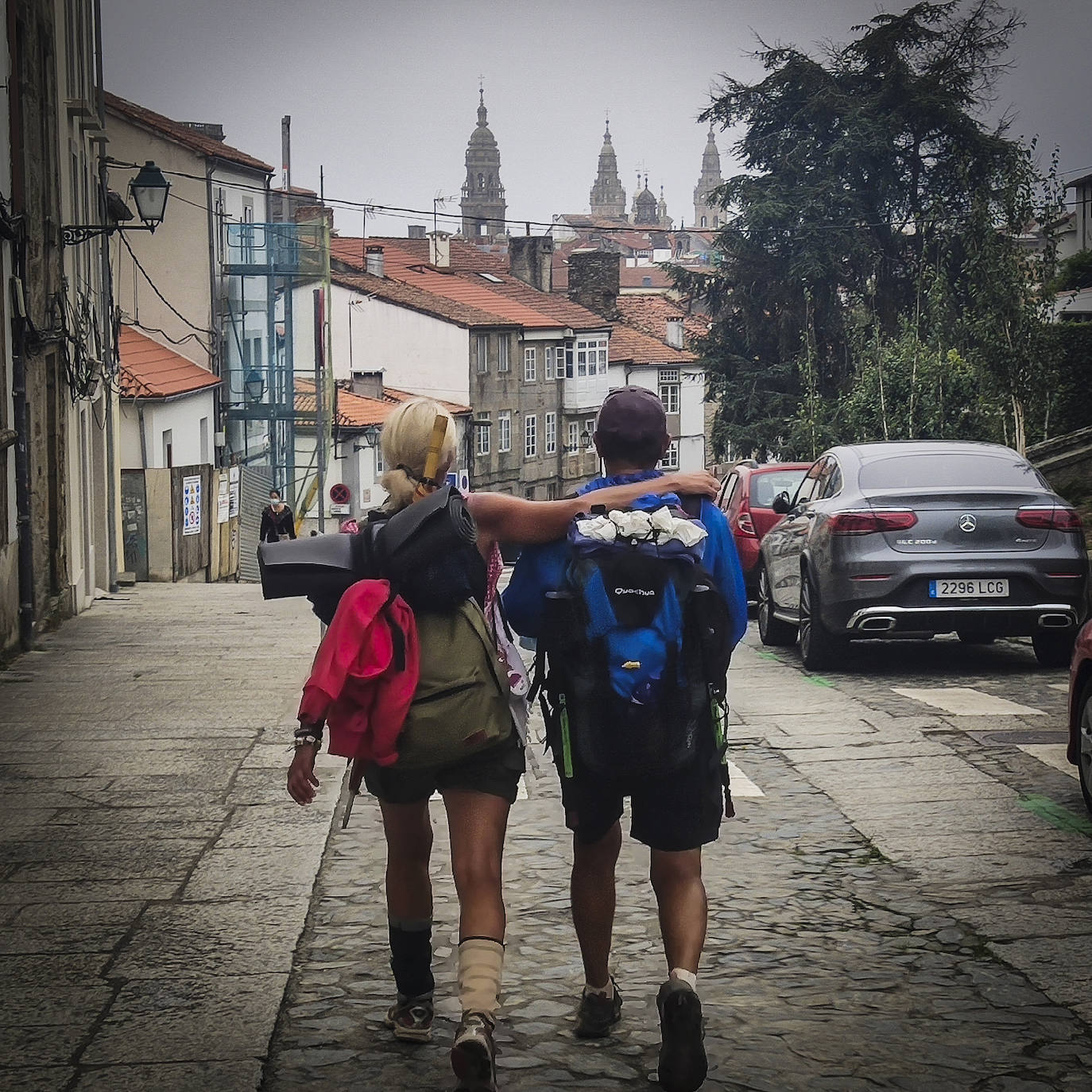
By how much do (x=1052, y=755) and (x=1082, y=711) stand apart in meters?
1.54

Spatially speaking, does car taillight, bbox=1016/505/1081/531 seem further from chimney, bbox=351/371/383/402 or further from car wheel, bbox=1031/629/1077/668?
chimney, bbox=351/371/383/402

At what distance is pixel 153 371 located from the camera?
3556 cm

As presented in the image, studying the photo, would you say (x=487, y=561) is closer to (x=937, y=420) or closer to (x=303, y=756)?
(x=303, y=756)

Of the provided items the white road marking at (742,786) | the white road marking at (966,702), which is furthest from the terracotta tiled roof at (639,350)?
the white road marking at (742,786)

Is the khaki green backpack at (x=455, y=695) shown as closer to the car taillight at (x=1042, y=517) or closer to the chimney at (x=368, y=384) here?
the car taillight at (x=1042, y=517)

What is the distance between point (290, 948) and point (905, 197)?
47.1m

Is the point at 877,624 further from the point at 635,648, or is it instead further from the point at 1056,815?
the point at 635,648

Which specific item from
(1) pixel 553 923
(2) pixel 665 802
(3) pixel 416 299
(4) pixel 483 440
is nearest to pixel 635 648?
(2) pixel 665 802

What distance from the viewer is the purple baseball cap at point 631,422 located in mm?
4496

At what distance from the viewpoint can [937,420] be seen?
1198 inches

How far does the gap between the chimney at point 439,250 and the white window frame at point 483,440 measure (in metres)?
15.1

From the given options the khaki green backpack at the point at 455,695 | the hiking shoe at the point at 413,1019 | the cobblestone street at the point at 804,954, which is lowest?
the cobblestone street at the point at 804,954

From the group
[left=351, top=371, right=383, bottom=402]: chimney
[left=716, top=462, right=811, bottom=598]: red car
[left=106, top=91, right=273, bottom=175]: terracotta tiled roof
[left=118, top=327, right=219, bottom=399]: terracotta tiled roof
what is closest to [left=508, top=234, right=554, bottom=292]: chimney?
[left=351, top=371, right=383, bottom=402]: chimney

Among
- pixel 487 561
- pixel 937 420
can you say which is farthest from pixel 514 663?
pixel 937 420
